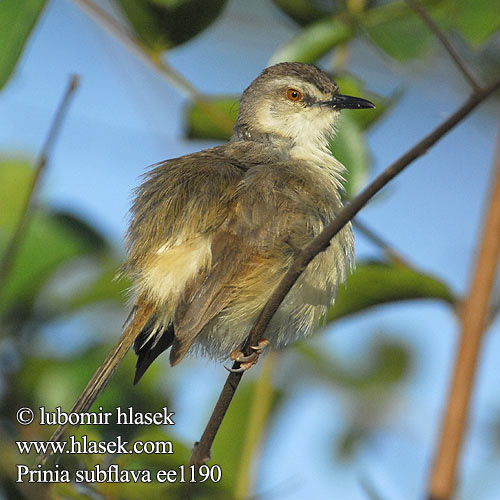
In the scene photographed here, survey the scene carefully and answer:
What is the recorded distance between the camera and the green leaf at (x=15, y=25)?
216 centimetres

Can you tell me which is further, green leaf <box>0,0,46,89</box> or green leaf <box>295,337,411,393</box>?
green leaf <box>295,337,411,393</box>

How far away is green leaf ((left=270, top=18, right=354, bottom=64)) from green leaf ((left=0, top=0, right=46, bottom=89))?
1.00 m

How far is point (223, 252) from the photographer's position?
279cm

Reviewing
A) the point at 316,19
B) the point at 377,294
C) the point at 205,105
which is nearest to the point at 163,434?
the point at 377,294

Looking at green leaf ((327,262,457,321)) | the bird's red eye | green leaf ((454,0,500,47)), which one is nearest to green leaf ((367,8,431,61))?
green leaf ((454,0,500,47))

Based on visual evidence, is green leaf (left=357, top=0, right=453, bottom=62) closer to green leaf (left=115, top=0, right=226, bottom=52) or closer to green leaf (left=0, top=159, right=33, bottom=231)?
green leaf (left=115, top=0, right=226, bottom=52)

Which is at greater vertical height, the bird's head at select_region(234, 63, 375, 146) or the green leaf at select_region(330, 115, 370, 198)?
the bird's head at select_region(234, 63, 375, 146)

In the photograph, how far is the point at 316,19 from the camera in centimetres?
293

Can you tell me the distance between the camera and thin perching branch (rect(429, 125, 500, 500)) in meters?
1.78

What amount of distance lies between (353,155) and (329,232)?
3.88 feet

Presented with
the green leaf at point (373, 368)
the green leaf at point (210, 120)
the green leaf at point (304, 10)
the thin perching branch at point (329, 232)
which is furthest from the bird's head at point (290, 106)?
the thin perching branch at point (329, 232)

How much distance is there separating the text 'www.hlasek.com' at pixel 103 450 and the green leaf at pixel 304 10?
1544 millimetres

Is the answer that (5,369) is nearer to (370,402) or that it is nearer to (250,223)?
(250,223)

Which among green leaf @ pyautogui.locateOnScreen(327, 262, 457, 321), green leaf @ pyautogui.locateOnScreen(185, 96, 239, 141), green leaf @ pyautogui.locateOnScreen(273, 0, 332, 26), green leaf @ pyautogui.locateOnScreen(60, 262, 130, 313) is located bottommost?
green leaf @ pyautogui.locateOnScreen(327, 262, 457, 321)
